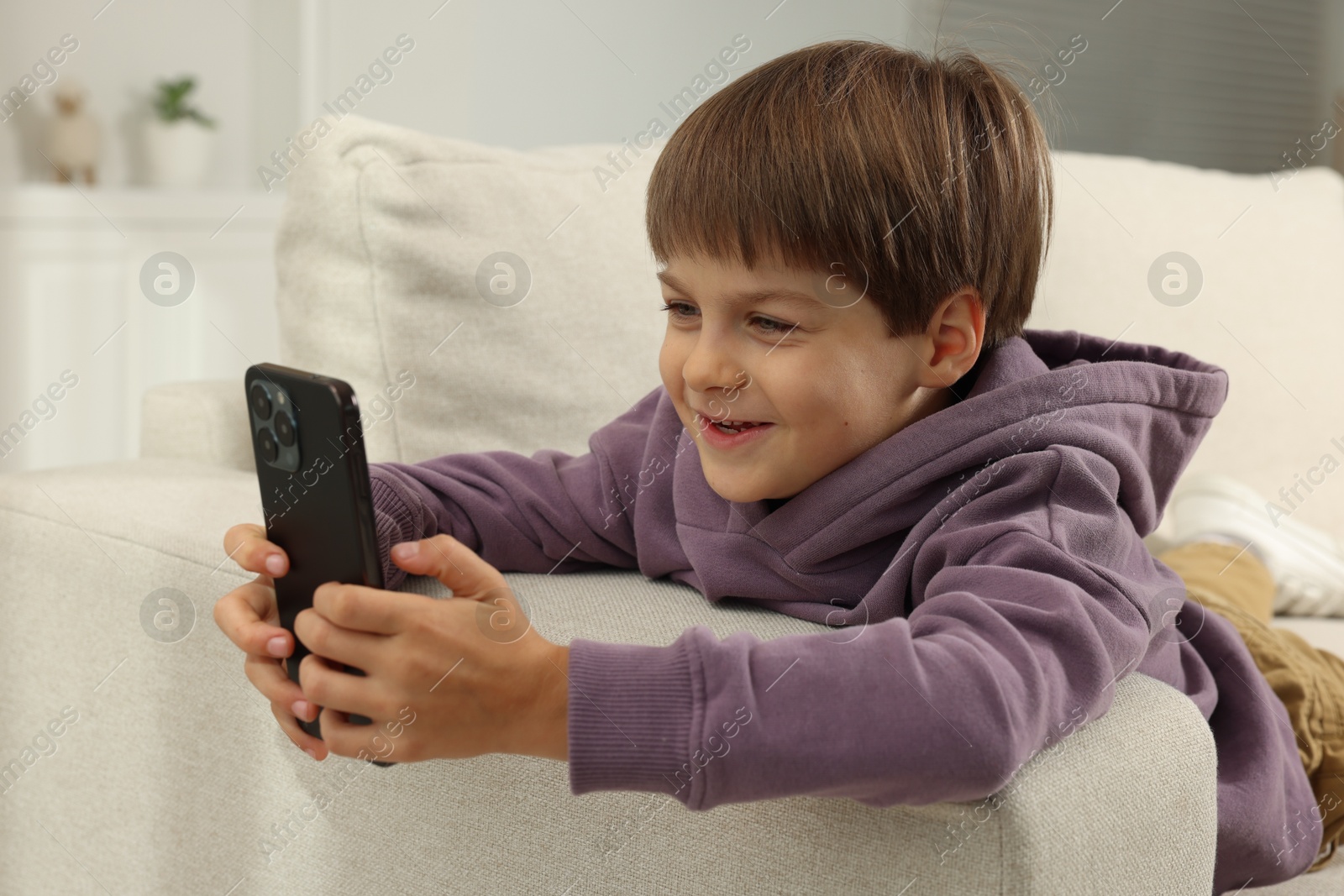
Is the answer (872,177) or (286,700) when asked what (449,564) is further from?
(872,177)

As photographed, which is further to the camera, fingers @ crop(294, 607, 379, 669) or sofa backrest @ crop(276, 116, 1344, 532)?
sofa backrest @ crop(276, 116, 1344, 532)

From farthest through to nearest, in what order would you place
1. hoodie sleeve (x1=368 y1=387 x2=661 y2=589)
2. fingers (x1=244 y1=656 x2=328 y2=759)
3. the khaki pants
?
the khaki pants
hoodie sleeve (x1=368 y1=387 x2=661 y2=589)
fingers (x1=244 y1=656 x2=328 y2=759)

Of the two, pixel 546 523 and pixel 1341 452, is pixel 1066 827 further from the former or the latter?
pixel 1341 452

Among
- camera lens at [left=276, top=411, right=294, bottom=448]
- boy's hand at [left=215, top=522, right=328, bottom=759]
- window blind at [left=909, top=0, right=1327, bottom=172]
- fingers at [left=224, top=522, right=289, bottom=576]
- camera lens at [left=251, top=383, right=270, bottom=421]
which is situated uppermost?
camera lens at [left=251, top=383, right=270, bottom=421]

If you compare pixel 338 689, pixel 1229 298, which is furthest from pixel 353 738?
pixel 1229 298

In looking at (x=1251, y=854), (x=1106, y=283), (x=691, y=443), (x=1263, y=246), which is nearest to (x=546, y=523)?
(x=691, y=443)

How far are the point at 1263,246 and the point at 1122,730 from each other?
127 centimetres

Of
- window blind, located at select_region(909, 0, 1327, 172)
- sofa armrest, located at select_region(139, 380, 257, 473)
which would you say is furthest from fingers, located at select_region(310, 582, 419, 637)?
window blind, located at select_region(909, 0, 1327, 172)

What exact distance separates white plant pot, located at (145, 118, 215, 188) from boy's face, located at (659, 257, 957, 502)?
2.23 meters

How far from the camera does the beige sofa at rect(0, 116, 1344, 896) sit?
21.9 inches

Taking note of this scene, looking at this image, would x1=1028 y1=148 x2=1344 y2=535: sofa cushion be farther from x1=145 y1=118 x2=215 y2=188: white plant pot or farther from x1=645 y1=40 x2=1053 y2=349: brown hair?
x1=145 y1=118 x2=215 y2=188: white plant pot

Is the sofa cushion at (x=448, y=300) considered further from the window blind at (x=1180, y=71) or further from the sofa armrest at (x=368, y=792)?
the window blind at (x=1180, y=71)

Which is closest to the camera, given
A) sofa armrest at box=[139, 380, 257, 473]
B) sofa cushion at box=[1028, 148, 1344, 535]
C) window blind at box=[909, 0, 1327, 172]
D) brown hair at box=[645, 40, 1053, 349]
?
brown hair at box=[645, 40, 1053, 349]

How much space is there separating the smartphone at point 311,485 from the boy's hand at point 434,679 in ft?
0.10
